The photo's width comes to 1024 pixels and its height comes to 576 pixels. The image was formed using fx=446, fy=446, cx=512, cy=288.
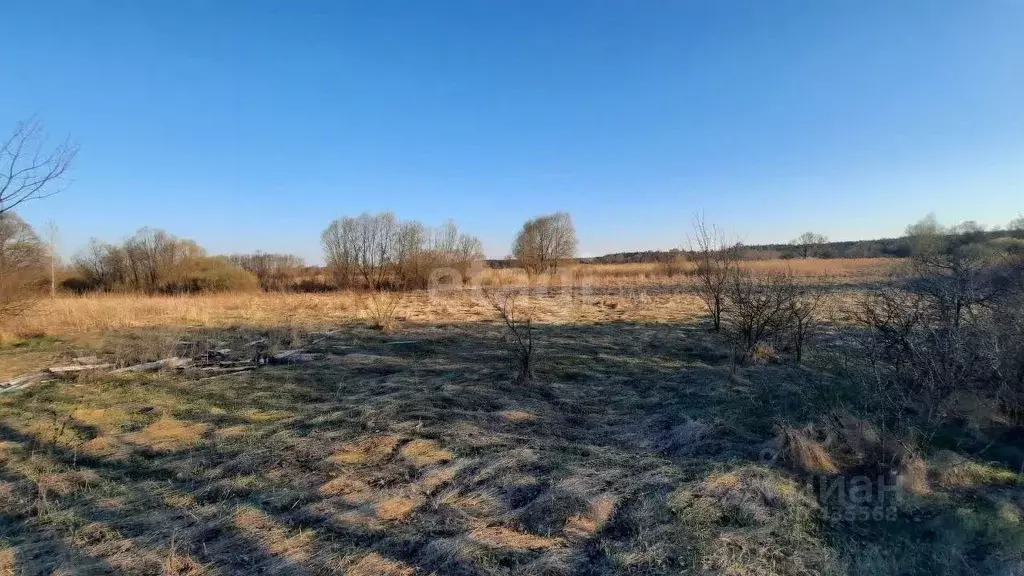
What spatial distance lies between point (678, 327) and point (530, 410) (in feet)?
22.4

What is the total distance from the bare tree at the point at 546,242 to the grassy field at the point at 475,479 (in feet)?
88.5

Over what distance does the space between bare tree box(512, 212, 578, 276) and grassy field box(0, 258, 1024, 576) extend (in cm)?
2699

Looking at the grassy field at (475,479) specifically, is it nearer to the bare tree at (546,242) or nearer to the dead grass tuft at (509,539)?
the dead grass tuft at (509,539)

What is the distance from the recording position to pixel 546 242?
111 ft

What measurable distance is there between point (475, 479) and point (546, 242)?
30.9 metres

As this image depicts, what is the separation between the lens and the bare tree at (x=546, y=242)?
33812 millimetres

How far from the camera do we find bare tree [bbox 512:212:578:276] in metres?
33.8

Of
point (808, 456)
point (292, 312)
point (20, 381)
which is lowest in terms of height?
point (808, 456)

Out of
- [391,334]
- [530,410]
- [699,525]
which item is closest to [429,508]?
[699,525]

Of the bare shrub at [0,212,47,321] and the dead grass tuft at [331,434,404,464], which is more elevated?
the bare shrub at [0,212,47,321]

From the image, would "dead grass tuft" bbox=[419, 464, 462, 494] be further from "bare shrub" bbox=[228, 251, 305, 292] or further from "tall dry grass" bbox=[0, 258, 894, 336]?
"bare shrub" bbox=[228, 251, 305, 292]

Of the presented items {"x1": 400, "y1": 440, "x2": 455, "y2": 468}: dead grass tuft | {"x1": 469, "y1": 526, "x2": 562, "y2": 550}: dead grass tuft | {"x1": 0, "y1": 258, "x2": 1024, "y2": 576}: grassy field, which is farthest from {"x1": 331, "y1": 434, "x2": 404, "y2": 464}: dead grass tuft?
{"x1": 469, "y1": 526, "x2": 562, "y2": 550}: dead grass tuft

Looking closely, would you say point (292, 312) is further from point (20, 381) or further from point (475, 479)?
point (475, 479)

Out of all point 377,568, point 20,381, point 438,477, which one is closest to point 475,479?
point 438,477
